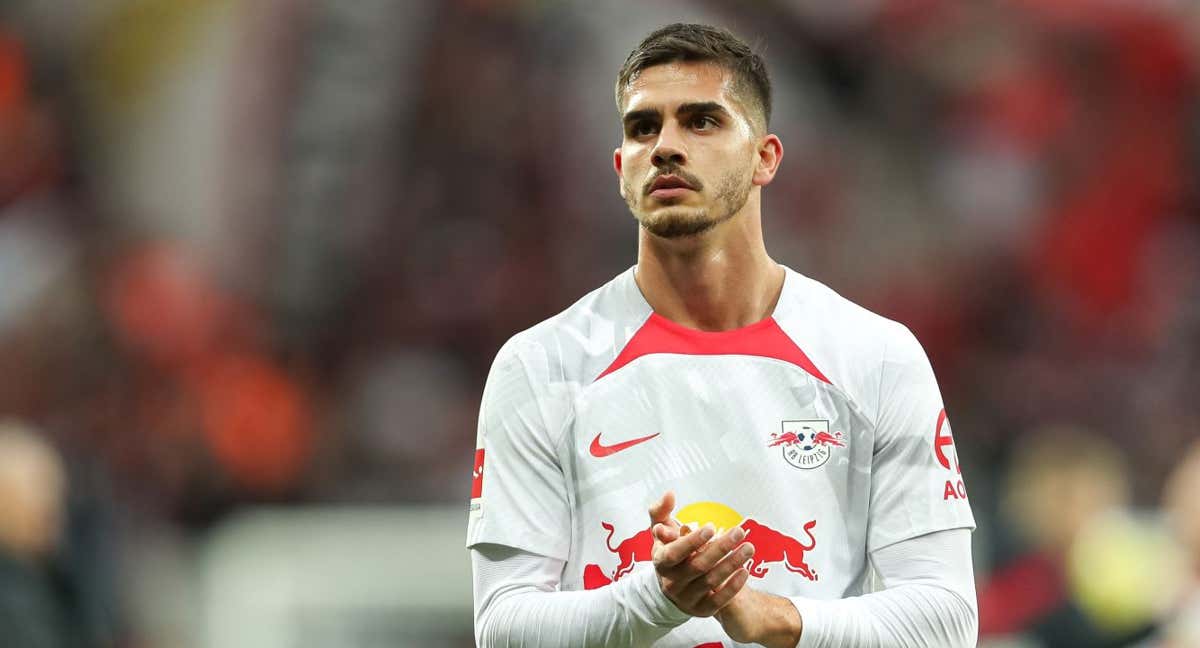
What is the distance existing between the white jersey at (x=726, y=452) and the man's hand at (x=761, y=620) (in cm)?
23

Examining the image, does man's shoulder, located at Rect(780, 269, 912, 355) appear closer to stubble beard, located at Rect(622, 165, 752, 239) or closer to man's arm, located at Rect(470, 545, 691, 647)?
stubble beard, located at Rect(622, 165, 752, 239)

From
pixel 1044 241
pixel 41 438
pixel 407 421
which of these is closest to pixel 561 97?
pixel 407 421

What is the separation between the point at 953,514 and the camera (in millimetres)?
3422

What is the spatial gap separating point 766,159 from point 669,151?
0.33 metres

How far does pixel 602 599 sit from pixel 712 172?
38.2 inches

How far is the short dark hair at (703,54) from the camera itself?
3570mm

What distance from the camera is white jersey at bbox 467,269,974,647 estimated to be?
11.3ft

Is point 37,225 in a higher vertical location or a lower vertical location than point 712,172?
higher

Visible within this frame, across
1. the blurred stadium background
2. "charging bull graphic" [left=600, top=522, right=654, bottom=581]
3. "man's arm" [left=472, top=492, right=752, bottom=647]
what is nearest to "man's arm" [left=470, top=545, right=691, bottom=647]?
"man's arm" [left=472, top=492, right=752, bottom=647]

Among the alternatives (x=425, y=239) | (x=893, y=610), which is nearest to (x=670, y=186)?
(x=893, y=610)

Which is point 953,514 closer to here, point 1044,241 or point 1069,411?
point 1069,411

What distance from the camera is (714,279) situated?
362 centimetres

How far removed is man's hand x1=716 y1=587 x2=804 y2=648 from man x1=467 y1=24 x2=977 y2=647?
3.1 inches

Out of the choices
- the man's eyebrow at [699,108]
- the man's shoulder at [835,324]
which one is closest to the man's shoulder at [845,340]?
the man's shoulder at [835,324]
